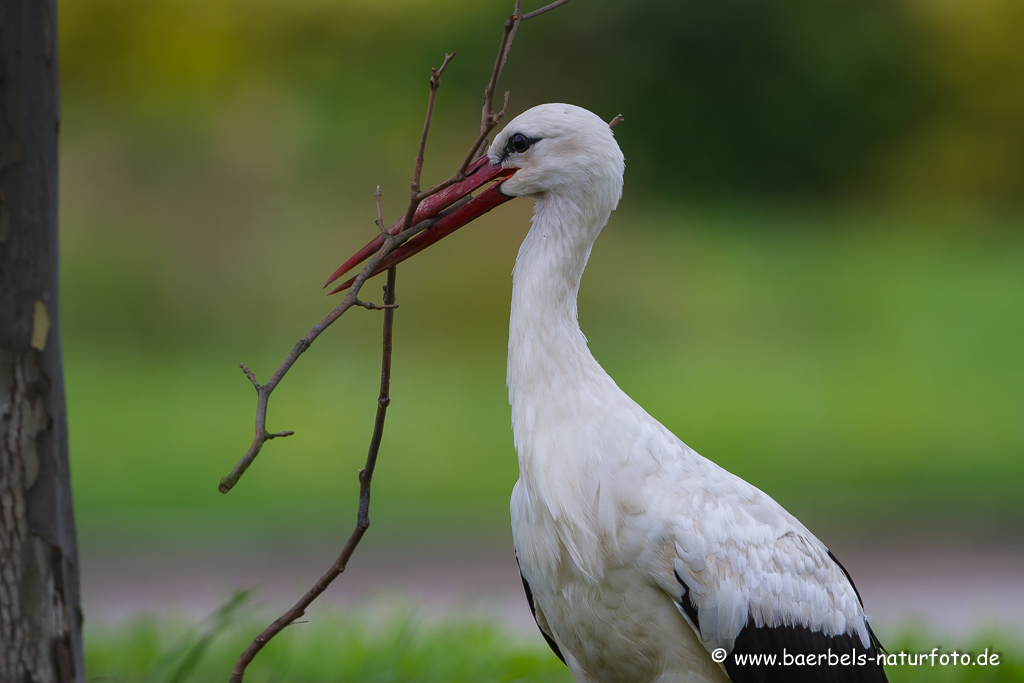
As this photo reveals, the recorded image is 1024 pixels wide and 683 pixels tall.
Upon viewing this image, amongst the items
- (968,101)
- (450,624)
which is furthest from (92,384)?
(968,101)

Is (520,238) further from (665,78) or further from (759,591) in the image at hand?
(759,591)

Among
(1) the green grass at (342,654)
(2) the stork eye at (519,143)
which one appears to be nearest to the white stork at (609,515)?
(2) the stork eye at (519,143)

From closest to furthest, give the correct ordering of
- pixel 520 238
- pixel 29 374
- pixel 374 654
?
pixel 29 374, pixel 374 654, pixel 520 238

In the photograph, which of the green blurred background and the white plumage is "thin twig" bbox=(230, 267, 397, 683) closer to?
the white plumage

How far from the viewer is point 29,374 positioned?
149cm

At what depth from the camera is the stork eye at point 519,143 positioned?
2094mm

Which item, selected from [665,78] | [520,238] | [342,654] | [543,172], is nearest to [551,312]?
[543,172]

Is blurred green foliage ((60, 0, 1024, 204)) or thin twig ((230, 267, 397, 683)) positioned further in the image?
blurred green foliage ((60, 0, 1024, 204))

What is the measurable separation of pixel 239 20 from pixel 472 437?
186 inches

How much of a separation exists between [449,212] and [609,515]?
74cm

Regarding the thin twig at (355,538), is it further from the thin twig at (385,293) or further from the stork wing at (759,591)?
the stork wing at (759,591)

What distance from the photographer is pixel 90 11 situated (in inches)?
336

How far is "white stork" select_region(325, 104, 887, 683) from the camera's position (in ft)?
6.28


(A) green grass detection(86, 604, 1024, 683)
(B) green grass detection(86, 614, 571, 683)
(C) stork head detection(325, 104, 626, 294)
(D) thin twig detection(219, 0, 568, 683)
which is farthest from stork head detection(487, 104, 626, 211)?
(B) green grass detection(86, 614, 571, 683)
